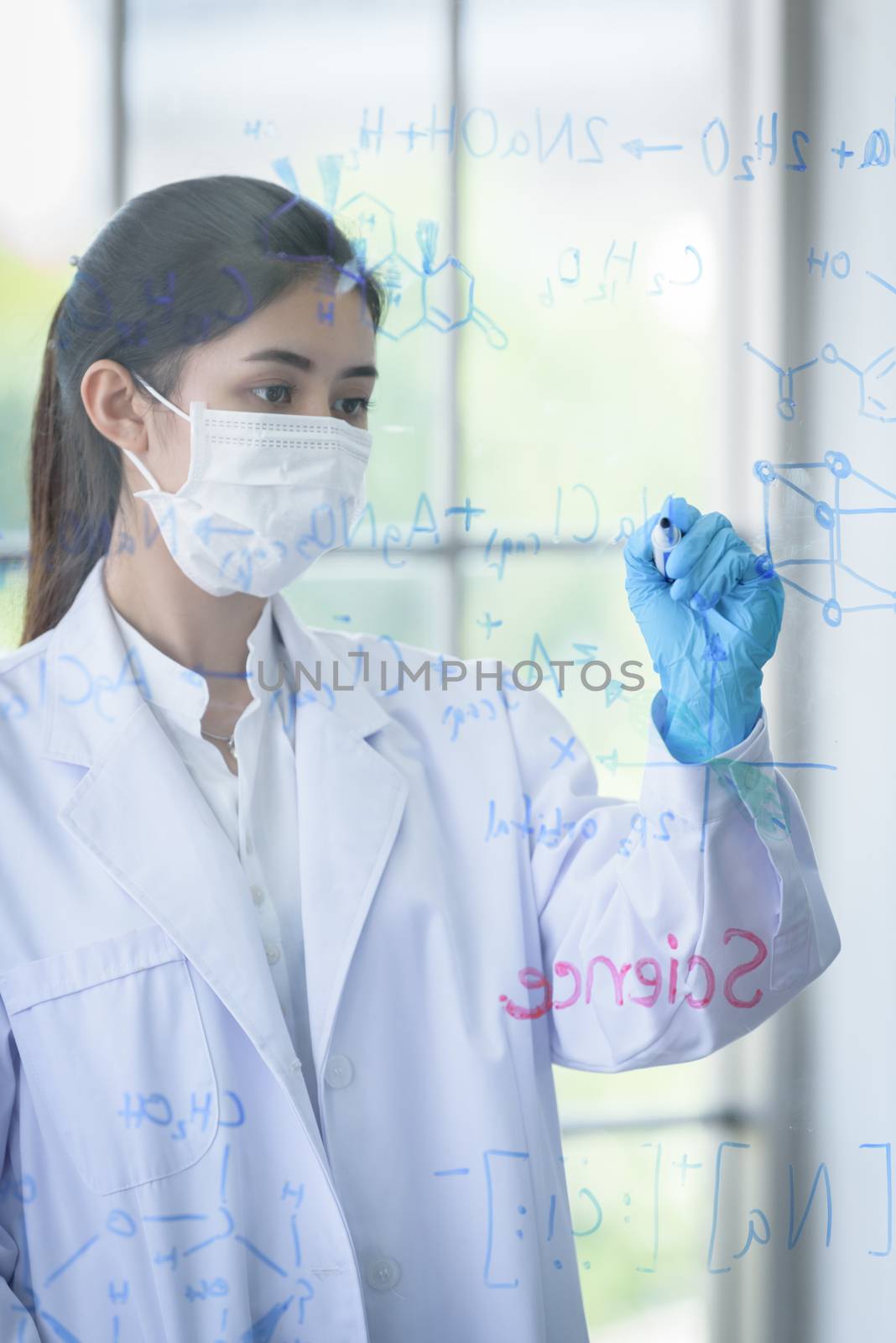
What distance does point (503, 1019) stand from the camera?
2.93ft

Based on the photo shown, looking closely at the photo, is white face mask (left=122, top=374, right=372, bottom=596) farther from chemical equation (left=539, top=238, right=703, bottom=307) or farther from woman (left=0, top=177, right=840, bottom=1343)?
chemical equation (left=539, top=238, right=703, bottom=307)

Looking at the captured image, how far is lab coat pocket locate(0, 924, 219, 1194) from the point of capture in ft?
2.66

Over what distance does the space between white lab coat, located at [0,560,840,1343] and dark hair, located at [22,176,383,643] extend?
103 millimetres

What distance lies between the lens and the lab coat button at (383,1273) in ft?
2.80

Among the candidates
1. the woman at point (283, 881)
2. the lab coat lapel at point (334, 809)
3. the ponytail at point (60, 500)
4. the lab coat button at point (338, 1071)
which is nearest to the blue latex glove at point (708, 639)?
the woman at point (283, 881)

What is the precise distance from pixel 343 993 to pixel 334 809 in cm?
15

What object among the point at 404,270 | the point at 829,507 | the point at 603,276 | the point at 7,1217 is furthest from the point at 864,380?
the point at 7,1217

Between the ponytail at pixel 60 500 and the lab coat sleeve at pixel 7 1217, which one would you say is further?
the ponytail at pixel 60 500

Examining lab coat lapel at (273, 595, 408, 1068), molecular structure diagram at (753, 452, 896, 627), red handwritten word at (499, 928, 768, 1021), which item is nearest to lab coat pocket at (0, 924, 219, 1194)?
lab coat lapel at (273, 595, 408, 1068)

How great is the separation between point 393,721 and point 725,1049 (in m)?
0.43

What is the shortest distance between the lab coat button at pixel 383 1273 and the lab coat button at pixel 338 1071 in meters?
0.15

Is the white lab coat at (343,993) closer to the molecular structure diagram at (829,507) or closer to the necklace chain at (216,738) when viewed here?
the necklace chain at (216,738)

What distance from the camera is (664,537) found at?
32.8 inches

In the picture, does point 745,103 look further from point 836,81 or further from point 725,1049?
point 725,1049
